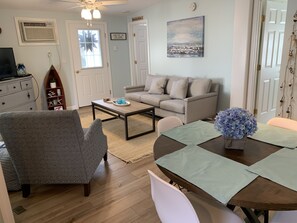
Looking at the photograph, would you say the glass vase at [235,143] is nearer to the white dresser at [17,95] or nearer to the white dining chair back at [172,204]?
the white dining chair back at [172,204]

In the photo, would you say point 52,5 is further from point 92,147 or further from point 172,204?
point 172,204

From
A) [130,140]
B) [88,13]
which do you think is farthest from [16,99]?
[130,140]

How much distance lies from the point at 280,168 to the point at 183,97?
303cm

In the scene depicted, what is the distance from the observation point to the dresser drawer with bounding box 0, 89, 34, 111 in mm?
3995

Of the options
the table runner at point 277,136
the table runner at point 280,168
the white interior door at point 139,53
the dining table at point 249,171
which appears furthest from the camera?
the white interior door at point 139,53

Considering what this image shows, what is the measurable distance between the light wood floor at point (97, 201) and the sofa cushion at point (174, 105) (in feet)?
4.85

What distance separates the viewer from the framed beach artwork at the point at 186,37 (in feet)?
14.1

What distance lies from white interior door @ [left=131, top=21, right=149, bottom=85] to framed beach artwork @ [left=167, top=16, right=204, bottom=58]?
56.2 inches

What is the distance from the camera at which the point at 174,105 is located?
3.86 m

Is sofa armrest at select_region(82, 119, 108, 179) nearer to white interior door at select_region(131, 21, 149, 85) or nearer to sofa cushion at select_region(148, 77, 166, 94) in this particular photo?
sofa cushion at select_region(148, 77, 166, 94)

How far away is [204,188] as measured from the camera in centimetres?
106

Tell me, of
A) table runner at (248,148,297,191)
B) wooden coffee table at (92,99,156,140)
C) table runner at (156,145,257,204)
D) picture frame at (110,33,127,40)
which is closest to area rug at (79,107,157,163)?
wooden coffee table at (92,99,156,140)

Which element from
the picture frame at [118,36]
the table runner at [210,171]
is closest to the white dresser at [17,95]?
the picture frame at [118,36]

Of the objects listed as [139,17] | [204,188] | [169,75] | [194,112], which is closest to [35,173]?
[204,188]
